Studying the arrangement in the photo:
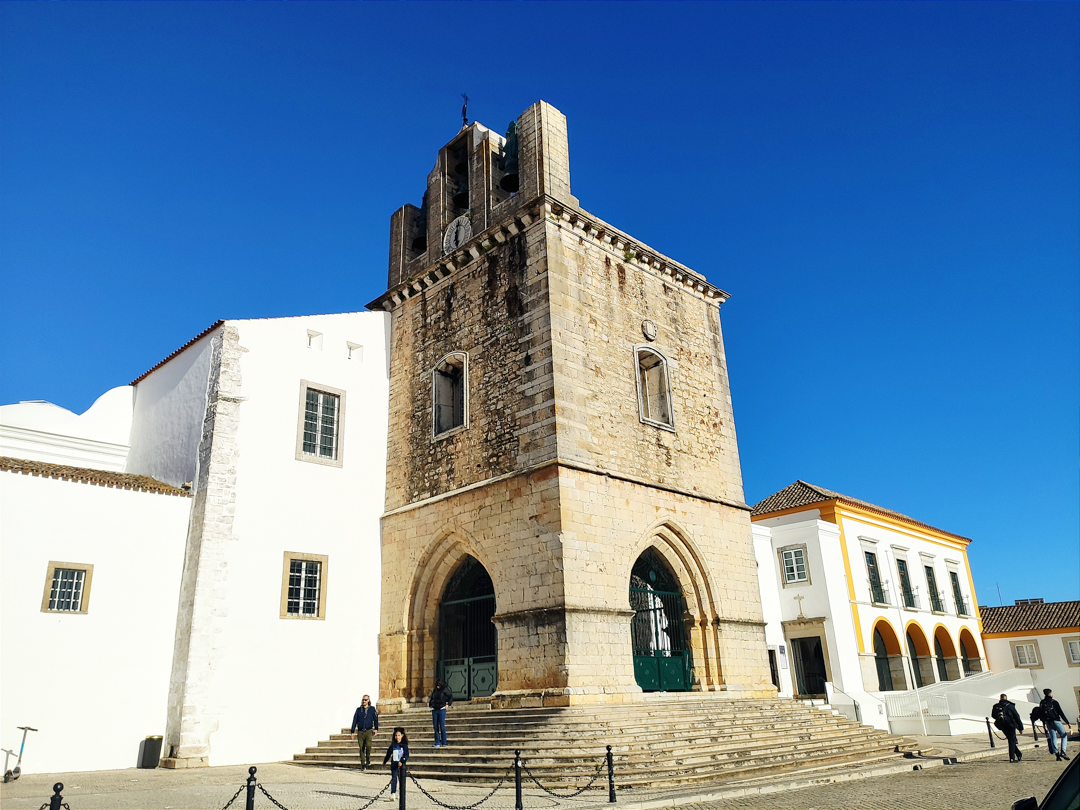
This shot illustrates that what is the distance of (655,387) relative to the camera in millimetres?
15914

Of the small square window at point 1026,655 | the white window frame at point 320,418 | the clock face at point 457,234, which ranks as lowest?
the small square window at point 1026,655

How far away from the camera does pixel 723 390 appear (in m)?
17.2

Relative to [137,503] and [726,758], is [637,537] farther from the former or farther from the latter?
[137,503]

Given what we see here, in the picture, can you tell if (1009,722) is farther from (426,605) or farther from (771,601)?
(426,605)

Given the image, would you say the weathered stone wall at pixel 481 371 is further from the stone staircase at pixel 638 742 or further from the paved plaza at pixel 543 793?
the paved plaza at pixel 543 793

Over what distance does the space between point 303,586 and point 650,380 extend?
773cm

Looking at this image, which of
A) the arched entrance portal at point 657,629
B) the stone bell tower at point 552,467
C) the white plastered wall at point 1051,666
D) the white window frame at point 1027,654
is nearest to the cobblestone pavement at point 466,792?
the stone bell tower at point 552,467

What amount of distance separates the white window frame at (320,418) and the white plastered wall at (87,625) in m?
2.67

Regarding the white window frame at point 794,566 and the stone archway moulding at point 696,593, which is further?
the white window frame at point 794,566

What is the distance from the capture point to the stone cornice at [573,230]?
586 inches

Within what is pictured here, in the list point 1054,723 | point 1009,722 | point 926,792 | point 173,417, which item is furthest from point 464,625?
point 1054,723

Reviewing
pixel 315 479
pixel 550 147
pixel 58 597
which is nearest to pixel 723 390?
pixel 550 147

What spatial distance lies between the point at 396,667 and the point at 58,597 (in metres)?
5.68

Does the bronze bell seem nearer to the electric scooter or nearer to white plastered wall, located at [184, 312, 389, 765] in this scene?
white plastered wall, located at [184, 312, 389, 765]
